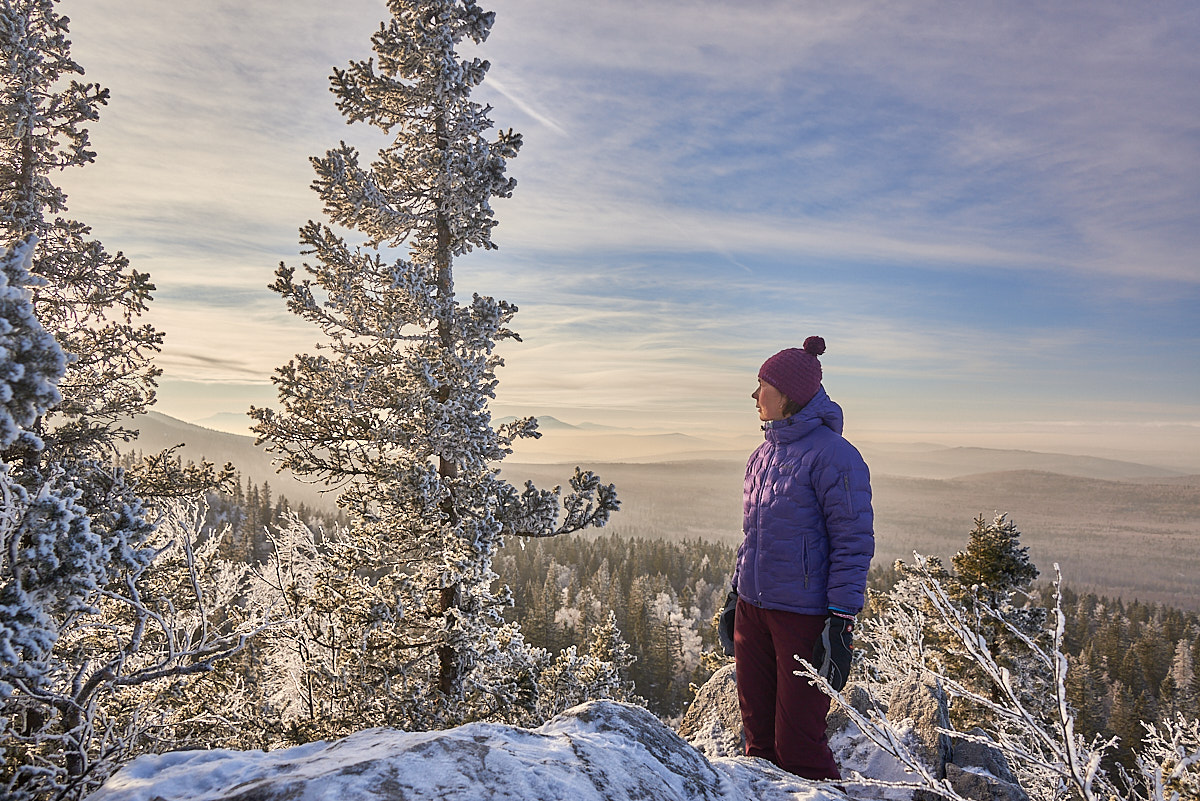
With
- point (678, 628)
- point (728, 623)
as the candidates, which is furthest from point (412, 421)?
point (678, 628)

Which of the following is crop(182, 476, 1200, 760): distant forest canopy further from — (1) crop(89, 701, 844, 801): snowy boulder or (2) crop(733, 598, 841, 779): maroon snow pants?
(1) crop(89, 701, 844, 801): snowy boulder

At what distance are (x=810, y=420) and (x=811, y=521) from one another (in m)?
0.79

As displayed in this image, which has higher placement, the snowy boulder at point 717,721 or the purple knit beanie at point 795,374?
the purple knit beanie at point 795,374

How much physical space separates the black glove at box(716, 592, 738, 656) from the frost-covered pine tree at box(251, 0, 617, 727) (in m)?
2.78

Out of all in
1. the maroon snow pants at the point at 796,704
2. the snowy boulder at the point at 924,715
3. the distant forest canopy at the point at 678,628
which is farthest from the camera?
the distant forest canopy at the point at 678,628

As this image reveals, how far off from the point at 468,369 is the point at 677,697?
58.1 m

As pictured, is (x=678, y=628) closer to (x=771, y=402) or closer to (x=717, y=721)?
(x=717, y=721)

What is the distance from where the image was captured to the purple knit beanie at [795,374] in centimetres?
473

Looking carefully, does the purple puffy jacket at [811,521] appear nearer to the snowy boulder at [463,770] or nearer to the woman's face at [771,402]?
the woman's face at [771,402]

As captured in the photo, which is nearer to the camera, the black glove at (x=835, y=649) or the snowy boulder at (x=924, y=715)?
the black glove at (x=835, y=649)

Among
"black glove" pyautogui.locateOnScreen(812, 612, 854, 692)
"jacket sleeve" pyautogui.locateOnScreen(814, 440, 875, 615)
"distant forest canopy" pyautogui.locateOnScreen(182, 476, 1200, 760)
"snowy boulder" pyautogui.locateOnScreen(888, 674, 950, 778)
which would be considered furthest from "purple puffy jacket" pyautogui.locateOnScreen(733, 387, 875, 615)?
"distant forest canopy" pyautogui.locateOnScreen(182, 476, 1200, 760)

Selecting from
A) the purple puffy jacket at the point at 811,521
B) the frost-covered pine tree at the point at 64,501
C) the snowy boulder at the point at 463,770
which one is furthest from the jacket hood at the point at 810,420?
the frost-covered pine tree at the point at 64,501

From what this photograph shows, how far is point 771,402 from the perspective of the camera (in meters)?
4.83

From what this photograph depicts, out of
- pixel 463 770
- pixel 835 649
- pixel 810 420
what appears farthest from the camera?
pixel 810 420
